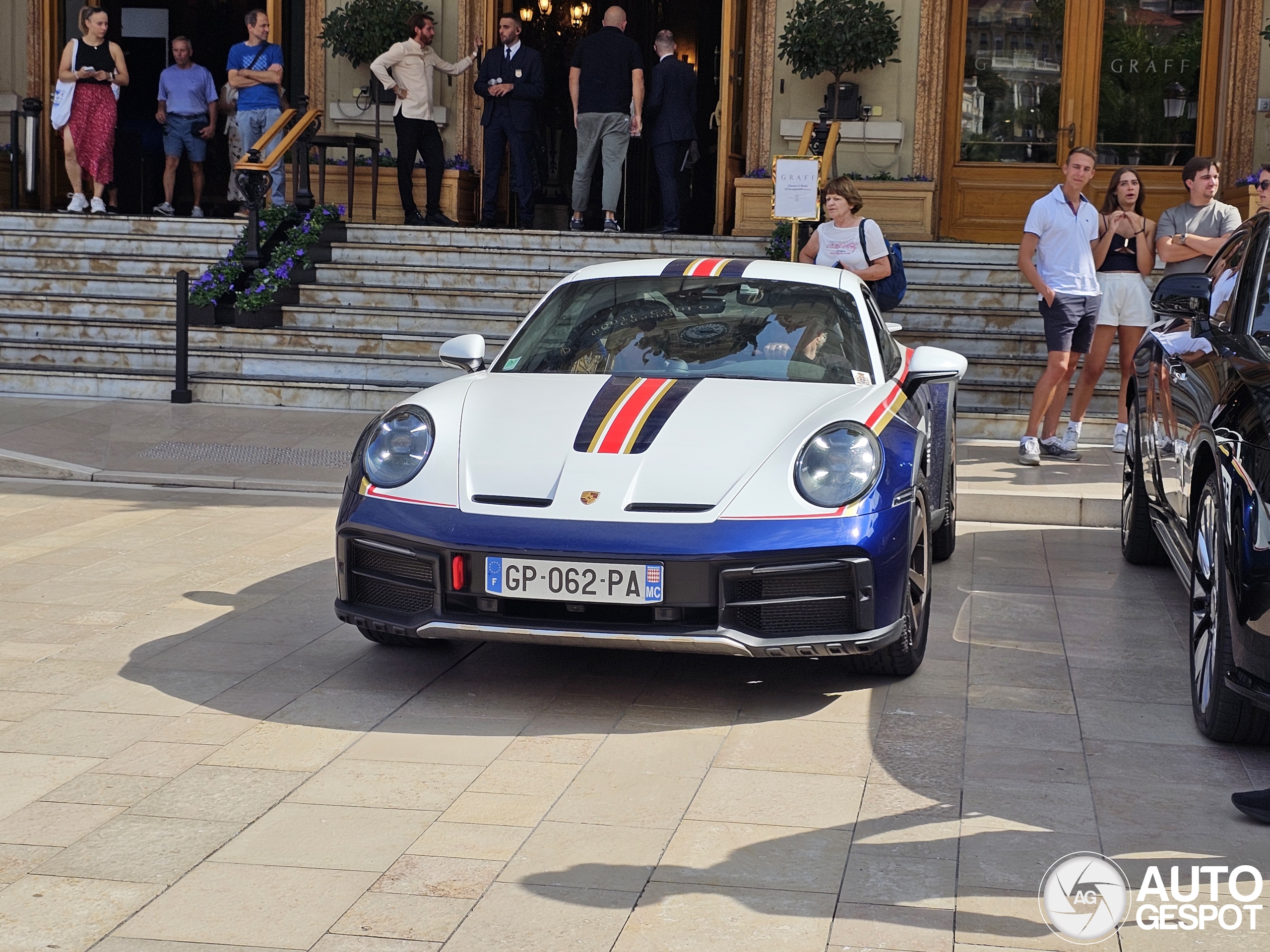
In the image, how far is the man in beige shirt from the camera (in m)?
14.6

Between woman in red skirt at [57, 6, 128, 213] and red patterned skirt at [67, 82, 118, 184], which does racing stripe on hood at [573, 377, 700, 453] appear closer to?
woman in red skirt at [57, 6, 128, 213]

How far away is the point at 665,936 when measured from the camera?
3.04 m

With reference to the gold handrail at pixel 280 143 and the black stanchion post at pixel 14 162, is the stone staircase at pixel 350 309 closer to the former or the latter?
the gold handrail at pixel 280 143

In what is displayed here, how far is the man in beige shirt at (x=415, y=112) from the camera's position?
48.0ft

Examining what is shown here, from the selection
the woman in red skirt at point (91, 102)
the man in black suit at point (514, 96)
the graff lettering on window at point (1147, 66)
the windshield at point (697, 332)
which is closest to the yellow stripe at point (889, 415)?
the windshield at point (697, 332)

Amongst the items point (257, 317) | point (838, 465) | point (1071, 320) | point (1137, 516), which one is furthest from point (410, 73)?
point (838, 465)

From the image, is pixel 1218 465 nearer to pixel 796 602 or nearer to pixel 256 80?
pixel 796 602

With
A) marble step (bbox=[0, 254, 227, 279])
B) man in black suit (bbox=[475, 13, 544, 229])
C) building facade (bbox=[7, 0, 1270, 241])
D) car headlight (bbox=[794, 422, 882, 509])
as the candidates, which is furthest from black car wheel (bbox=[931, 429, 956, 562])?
marble step (bbox=[0, 254, 227, 279])

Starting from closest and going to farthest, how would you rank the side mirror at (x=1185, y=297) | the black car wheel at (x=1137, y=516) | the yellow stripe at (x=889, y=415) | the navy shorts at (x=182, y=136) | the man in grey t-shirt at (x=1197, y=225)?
the yellow stripe at (x=889, y=415) < the side mirror at (x=1185, y=297) < the black car wheel at (x=1137, y=516) < the man in grey t-shirt at (x=1197, y=225) < the navy shorts at (x=182, y=136)

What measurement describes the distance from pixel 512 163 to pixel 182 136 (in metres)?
3.65

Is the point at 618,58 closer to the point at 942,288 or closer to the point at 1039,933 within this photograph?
the point at 942,288

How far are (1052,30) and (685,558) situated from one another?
12.4m

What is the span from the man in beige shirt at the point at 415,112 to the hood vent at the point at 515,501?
10.3 meters

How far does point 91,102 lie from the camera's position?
582 inches
